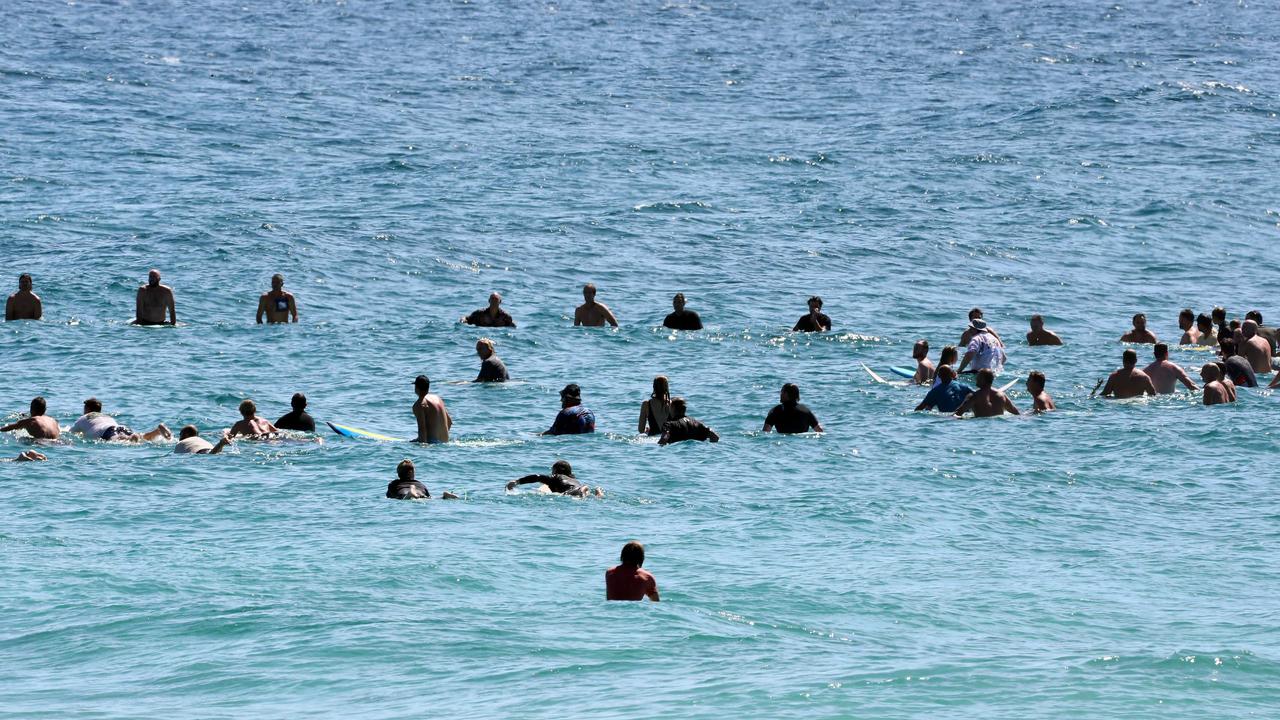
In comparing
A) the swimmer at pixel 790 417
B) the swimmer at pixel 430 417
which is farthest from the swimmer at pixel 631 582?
the swimmer at pixel 790 417

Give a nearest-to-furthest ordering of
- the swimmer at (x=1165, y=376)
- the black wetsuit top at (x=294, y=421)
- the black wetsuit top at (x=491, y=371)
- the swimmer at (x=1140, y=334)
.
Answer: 1. the black wetsuit top at (x=294, y=421)
2. the swimmer at (x=1165, y=376)
3. the black wetsuit top at (x=491, y=371)
4. the swimmer at (x=1140, y=334)

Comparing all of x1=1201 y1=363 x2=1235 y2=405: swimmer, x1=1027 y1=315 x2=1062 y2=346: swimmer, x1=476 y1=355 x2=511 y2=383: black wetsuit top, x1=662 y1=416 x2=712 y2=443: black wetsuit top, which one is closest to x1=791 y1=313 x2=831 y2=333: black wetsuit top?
x1=1027 y1=315 x2=1062 y2=346: swimmer

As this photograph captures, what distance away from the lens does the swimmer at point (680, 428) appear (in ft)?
75.4

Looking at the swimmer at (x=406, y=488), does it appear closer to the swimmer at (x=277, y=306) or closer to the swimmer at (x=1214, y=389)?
the swimmer at (x=1214, y=389)

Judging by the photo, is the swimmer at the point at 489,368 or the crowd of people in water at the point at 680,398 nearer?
the crowd of people in water at the point at 680,398

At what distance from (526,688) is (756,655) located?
2214 mm

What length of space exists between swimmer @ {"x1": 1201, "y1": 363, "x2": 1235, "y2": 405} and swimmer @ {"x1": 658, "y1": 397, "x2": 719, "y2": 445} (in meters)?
7.91

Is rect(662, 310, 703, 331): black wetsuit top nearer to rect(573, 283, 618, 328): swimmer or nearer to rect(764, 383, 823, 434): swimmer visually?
rect(573, 283, 618, 328): swimmer

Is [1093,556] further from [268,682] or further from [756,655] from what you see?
[268,682]

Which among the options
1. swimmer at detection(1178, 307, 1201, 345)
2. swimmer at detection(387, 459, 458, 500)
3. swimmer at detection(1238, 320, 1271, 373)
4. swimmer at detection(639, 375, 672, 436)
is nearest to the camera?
swimmer at detection(387, 459, 458, 500)

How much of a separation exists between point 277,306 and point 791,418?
12.7 m

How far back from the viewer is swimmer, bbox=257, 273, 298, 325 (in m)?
32.2

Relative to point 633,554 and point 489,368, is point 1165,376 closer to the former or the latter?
point 489,368

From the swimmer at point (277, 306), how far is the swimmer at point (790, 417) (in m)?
12.1
